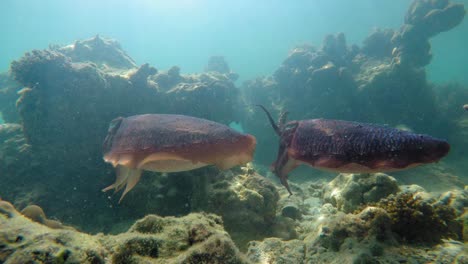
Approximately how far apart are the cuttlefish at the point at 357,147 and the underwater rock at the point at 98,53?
49.1 ft

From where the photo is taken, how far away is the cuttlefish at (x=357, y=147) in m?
1.90

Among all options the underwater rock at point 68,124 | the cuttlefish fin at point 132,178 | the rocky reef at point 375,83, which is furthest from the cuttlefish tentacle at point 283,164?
the rocky reef at point 375,83

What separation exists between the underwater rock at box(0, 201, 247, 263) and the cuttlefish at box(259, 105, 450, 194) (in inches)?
44.9

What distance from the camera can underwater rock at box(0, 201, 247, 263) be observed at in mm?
1530

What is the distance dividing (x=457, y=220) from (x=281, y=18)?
91259mm

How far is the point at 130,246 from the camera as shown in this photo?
171 centimetres

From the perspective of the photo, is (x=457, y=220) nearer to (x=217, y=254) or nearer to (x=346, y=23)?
(x=217, y=254)

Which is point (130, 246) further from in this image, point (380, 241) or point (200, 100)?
point (200, 100)

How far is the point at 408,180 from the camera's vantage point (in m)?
10.6

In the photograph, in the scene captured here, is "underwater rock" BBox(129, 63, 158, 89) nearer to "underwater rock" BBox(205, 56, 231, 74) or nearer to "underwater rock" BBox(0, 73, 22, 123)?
"underwater rock" BBox(0, 73, 22, 123)

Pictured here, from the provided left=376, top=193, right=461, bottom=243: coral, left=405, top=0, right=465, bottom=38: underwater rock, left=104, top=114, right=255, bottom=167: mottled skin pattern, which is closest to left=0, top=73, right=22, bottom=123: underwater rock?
left=104, top=114, right=255, bottom=167: mottled skin pattern

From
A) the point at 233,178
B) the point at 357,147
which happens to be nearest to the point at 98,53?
the point at 233,178

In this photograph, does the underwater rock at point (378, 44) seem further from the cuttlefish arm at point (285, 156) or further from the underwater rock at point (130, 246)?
the underwater rock at point (130, 246)

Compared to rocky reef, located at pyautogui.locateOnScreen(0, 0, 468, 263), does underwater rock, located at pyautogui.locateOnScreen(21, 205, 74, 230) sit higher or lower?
lower
